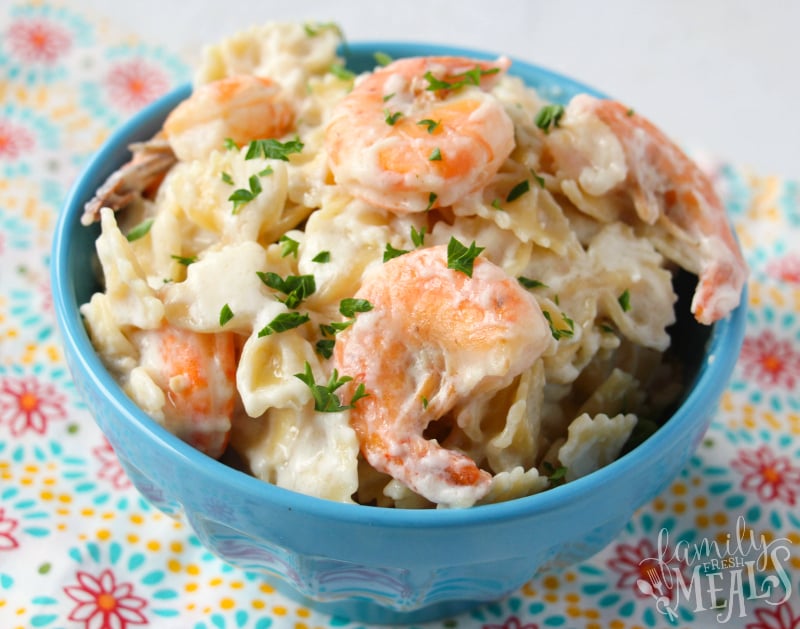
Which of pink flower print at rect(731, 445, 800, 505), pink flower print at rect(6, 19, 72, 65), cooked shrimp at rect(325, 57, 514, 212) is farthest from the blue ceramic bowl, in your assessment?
pink flower print at rect(6, 19, 72, 65)

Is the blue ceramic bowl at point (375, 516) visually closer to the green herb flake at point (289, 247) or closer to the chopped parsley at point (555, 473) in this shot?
the chopped parsley at point (555, 473)

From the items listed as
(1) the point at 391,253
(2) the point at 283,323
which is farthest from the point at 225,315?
(1) the point at 391,253

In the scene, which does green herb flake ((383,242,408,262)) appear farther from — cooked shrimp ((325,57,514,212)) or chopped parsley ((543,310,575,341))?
chopped parsley ((543,310,575,341))

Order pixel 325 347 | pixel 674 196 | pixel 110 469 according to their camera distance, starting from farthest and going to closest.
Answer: pixel 110 469 → pixel 674 196 → pixel 325 347

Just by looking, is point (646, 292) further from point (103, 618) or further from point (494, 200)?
point (103, 618)

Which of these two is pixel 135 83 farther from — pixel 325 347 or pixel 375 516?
pixel 375 516

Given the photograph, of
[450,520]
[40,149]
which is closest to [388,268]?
[450,520]

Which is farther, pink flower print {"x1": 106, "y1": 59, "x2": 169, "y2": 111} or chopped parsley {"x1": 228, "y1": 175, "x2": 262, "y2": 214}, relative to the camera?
pink flower print {"x1": 106, "y1": 59, "x2": 169, "y2": 111}
